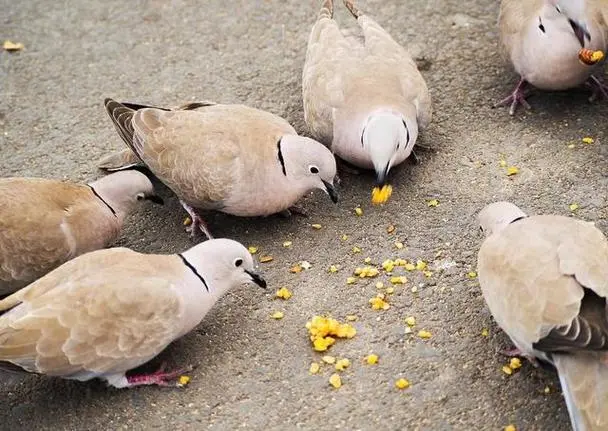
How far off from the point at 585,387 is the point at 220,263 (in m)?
1.39

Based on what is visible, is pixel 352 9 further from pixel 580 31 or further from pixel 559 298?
pixel 559 298

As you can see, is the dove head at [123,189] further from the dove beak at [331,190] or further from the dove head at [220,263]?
the dove beak at [331,190]

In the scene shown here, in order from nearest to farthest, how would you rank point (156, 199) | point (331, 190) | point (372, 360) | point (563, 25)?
1. point (372, 360)
2. point (331, 190)
3. point (156, 199)
4. point (563, 25)

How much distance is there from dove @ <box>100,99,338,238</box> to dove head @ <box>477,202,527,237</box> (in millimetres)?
746

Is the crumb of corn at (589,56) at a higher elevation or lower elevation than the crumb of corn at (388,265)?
higher

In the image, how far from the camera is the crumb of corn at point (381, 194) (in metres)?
4.05

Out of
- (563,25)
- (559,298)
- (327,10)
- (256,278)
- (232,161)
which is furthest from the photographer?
(327,10)

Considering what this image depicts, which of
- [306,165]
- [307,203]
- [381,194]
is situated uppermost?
[306,165]

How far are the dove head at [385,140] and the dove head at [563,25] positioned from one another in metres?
0.84

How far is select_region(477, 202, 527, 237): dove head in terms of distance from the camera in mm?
3387

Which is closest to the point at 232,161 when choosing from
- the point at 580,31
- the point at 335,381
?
the point at 335,381

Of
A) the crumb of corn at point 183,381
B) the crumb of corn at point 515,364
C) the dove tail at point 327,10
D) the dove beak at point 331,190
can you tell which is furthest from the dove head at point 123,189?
the crumb of corn at point 515,364

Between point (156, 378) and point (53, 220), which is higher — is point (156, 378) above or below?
below

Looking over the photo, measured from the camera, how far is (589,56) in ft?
13.6
